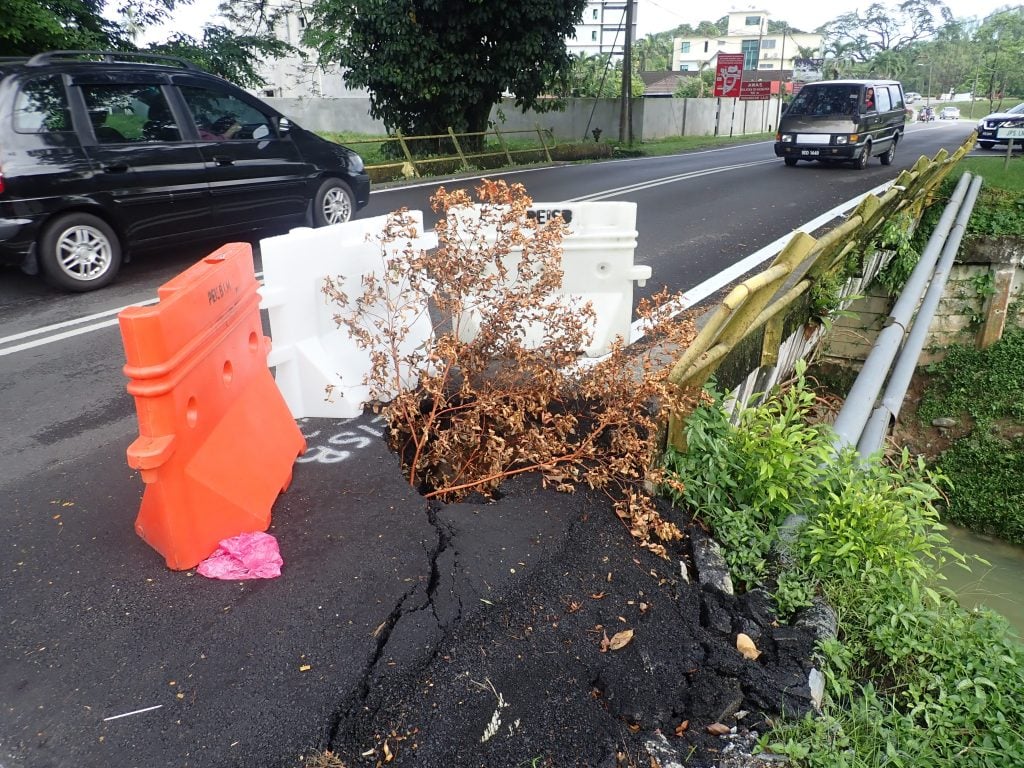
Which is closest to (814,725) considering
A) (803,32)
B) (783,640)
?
(783,640)

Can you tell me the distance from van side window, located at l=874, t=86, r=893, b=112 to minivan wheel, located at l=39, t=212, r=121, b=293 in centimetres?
1835

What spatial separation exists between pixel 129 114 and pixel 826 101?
55.4 feet

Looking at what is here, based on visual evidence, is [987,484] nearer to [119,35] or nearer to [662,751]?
[662,751]

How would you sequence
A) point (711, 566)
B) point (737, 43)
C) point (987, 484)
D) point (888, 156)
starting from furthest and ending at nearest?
point (737, 43) → point (888, 156) → point (987, 484) → point (711, 566)

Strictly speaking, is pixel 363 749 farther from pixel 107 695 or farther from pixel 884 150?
pixel 884 150

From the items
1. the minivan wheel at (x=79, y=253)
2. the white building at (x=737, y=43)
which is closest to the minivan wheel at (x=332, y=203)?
the minivan wheel at (x=79, y=253)

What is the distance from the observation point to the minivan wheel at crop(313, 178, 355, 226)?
9.02 m

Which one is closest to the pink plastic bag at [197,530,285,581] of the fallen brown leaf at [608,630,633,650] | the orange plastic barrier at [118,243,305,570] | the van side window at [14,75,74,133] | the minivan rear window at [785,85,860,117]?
the orange plastic barrier at [118,243,305,570]

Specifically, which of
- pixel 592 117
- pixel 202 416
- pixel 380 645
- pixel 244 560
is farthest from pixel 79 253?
pixel 592 117

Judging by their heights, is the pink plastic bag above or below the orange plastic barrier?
below

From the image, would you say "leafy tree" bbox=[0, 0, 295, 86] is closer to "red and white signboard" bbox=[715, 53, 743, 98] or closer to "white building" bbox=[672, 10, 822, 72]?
"red and white signboard" bbox=[715, 53, 743, 98]

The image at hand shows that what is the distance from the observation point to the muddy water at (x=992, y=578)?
6.69 meters

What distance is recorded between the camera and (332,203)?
9297 mm

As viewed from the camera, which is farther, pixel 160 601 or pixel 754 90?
pixel 754 90
